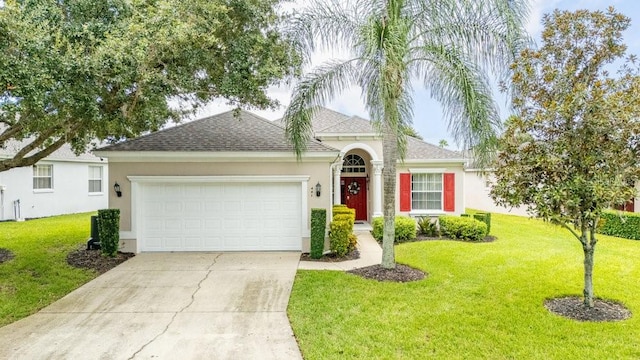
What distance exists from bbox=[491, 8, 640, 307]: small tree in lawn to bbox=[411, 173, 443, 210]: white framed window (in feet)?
29.4

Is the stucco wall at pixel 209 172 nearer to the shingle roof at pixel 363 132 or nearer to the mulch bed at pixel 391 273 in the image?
the mulch bed at pixel 391 273

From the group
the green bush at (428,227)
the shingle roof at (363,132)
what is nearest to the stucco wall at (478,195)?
the shingle roof at (363,132)

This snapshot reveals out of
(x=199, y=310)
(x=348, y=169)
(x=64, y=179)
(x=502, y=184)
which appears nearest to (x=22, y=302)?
(x=199, y=310)

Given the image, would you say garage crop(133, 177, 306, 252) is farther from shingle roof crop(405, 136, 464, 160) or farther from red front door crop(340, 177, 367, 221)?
shingle roof crop(405, 136, 464, 160)

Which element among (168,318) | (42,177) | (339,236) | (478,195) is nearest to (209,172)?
(339,236)

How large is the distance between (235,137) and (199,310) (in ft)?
20.3

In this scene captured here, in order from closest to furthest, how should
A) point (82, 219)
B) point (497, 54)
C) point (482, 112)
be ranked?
point (482, 112)
point (497, 54)
point (82, 219)

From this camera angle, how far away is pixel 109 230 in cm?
993

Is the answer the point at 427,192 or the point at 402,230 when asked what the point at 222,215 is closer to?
the point at 402,230

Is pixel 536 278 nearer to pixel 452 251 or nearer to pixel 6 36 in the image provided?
pixel 452 251

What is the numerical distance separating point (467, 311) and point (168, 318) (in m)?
5.09

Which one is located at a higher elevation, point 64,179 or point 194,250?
point 64,179

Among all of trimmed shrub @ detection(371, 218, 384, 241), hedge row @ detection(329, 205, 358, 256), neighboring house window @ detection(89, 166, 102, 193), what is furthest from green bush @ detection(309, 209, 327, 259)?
neighboring house window @ detection(89, 166, 102, 193)

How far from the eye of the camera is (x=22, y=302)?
6.89 meters
